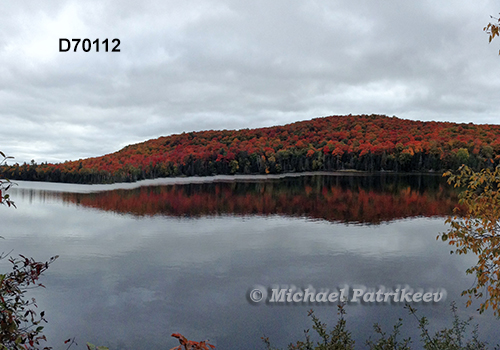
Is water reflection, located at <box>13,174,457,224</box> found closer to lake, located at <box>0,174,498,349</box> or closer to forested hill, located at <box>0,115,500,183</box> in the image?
lake, located at <box>0,174,498,349</box>

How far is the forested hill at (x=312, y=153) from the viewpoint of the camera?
108188 mm

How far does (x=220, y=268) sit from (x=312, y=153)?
10692 cm

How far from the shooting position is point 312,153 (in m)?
126

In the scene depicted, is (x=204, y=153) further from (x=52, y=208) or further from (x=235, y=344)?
(x=235, y=344)

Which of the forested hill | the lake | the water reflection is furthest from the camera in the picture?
the forested hill

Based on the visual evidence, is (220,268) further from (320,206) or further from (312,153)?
(312,153)

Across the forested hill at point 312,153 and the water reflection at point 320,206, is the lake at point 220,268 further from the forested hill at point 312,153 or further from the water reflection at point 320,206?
the forested hill at point 312,153

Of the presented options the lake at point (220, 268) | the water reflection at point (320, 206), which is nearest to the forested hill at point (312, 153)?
the water reflection at point (320, 206)

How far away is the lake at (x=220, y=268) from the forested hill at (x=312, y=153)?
69.4m

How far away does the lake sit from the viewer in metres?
14.8

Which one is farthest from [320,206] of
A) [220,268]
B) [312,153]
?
[312,153]

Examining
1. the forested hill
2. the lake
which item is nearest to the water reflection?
the lake

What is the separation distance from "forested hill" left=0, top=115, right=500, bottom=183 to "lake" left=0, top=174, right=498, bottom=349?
69375 millimetres

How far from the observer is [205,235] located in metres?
32.8
